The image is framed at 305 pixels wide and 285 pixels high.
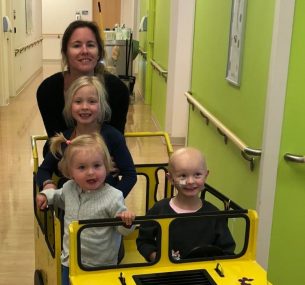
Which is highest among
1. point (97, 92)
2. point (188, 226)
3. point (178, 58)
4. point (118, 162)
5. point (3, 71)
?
point (97, 92)

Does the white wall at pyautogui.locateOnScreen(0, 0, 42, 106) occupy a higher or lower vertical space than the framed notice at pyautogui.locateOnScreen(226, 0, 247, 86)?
lower

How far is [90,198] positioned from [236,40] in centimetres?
163

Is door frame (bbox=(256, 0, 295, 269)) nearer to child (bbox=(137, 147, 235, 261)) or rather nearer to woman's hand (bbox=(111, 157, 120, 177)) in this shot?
child (bbox=(137, 147, 235, 261))

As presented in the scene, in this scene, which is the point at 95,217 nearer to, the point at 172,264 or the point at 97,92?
the point at 172,264

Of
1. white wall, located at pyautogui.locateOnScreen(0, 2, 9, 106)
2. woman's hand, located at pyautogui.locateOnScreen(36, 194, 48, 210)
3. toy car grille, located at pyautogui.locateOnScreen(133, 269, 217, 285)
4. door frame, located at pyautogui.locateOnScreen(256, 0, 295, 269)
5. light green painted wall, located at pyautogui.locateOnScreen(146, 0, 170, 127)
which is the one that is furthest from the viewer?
white wall, located at pyautogui.locateOnScreen(0, 2, 9, 106)

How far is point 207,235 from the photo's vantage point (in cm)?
198

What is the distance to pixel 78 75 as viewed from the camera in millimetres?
2607

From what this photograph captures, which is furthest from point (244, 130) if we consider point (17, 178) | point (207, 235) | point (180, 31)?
point (180, 31)

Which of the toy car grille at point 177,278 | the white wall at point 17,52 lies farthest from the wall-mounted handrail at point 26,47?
the toy car grille at point 177,278

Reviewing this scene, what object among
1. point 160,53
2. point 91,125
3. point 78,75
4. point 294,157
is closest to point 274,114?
point 294,157

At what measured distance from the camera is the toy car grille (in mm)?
1642

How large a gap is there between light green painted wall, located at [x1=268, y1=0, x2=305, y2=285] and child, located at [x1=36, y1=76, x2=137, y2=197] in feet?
2.77

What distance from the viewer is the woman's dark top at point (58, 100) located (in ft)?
8.64

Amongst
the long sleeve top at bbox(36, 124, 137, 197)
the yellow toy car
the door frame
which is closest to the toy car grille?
the yellow toy car
